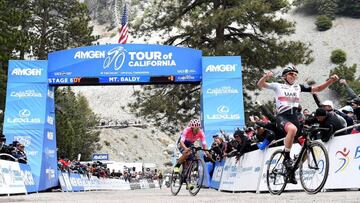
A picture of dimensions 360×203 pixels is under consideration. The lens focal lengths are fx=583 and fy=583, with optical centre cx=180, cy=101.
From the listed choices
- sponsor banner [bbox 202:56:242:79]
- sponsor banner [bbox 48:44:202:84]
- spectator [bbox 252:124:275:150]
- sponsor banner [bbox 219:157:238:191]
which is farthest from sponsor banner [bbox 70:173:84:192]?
spectator [bbox 252:124:275:150]

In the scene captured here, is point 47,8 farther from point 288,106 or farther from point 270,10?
point 288,106

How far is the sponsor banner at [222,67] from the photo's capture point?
2517 cm

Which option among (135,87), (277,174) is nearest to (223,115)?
(277,174)

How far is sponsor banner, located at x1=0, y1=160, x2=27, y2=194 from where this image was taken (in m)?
16.0

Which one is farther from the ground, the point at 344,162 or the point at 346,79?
the point at 346,79

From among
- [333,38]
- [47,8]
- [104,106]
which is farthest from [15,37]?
[333,38]

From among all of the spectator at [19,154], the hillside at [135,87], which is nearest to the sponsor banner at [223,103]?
the spectator at [19,154]

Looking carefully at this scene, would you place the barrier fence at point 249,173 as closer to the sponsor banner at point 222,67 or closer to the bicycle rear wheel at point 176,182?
the bicycle rear wheel at point 176,182

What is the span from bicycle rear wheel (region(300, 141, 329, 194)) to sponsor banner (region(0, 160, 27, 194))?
922 cm

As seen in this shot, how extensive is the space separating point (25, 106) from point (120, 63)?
4458mm

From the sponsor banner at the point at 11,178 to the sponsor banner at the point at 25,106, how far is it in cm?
585

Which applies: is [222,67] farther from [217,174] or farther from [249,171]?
[249,171]

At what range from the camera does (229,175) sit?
727 inches

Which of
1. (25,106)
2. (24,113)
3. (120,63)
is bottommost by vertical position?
(24,113)
